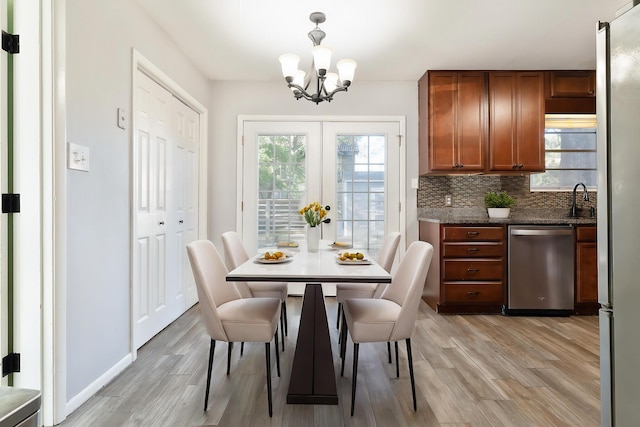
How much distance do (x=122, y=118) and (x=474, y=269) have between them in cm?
321

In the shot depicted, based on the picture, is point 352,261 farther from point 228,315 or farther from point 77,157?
point 77,157

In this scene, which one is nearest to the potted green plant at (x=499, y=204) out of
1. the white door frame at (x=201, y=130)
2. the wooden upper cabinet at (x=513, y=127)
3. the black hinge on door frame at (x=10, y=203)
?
the wooden upper cabinet at (x=513, y=127)

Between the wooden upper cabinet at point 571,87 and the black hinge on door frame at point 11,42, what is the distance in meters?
4.37

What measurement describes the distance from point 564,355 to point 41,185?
332 cm

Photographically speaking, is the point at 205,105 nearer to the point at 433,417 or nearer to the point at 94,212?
the point at 94,212

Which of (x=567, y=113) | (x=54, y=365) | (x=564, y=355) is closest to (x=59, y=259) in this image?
(x=54, y=365)

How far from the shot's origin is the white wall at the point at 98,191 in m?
1.77

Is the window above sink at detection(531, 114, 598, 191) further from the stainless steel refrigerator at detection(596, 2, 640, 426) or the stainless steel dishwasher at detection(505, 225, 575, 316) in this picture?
the stainless steel refrigerator at detection(596, 2, 640, 426)

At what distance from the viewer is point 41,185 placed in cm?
160

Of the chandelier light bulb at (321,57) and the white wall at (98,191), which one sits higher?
the chandelier light bulb at (321,57)

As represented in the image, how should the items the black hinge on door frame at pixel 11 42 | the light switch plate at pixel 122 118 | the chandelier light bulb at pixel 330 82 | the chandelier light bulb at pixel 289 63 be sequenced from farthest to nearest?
1. the chandelier light bulb at pixel 330 82
2. the chandelier light bulb at pixel 289 63
3. the light switch plate at pixel 122 118
4. the black hinge on door frame at pixel 11 42

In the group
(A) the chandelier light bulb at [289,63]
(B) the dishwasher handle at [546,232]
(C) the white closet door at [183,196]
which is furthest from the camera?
(B) the dishwasher handle at [546,232]

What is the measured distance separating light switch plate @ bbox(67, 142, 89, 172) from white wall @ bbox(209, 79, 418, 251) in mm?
2167

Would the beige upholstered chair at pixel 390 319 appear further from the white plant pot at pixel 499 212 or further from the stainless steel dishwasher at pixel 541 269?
the white plant pot at pixel 499 212
